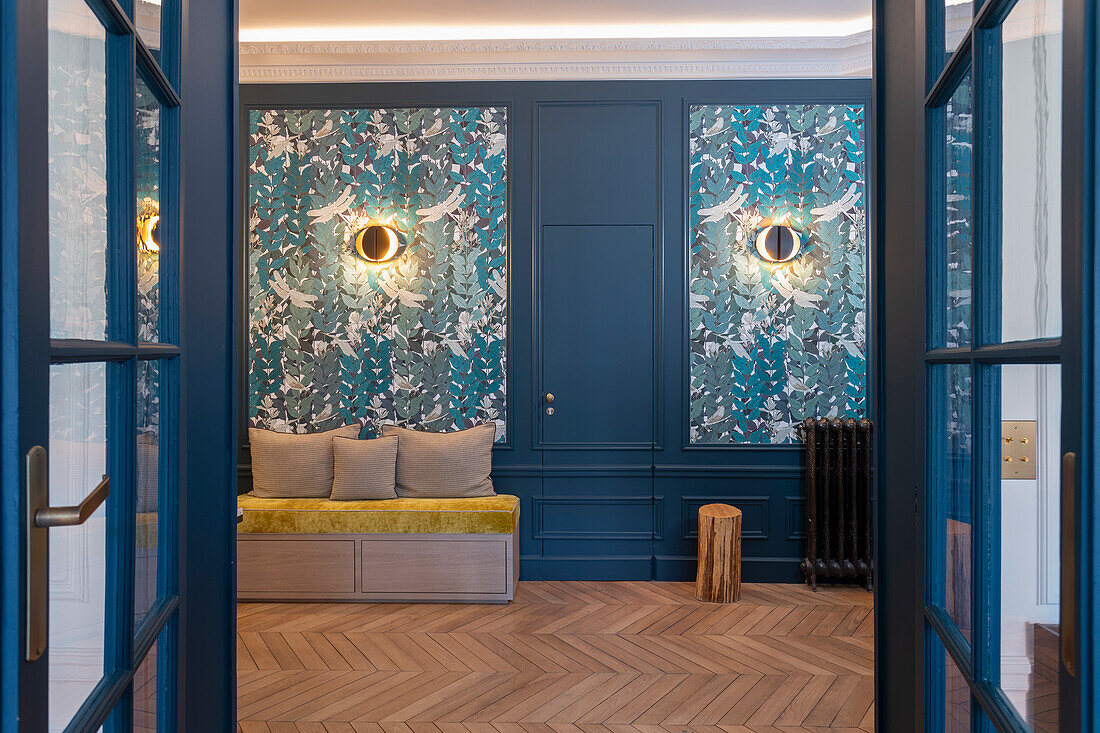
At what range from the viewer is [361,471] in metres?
4.00

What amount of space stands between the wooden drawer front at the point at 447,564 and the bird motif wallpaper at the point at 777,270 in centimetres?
161

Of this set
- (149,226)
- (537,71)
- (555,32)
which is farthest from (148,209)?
(555,32)

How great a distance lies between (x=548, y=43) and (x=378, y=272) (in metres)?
1.77

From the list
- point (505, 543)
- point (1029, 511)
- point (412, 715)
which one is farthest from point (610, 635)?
point (1029, 511)

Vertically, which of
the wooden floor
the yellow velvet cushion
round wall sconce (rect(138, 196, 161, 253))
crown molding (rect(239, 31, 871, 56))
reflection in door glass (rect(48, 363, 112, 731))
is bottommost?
the wooden floor

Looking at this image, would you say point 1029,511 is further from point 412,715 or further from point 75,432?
point 412,715

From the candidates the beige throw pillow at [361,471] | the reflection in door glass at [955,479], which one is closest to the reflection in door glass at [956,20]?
the reflection in door glass at [955,479]

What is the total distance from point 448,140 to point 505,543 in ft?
8.15

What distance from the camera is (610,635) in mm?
3430

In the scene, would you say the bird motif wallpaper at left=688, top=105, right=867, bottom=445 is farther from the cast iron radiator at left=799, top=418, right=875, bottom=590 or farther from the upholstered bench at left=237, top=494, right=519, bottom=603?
the upholstered bench at left=237, top=494, right=519, bottom=603

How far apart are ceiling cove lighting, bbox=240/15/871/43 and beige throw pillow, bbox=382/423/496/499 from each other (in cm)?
247

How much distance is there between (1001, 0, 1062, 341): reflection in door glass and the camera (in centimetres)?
80
